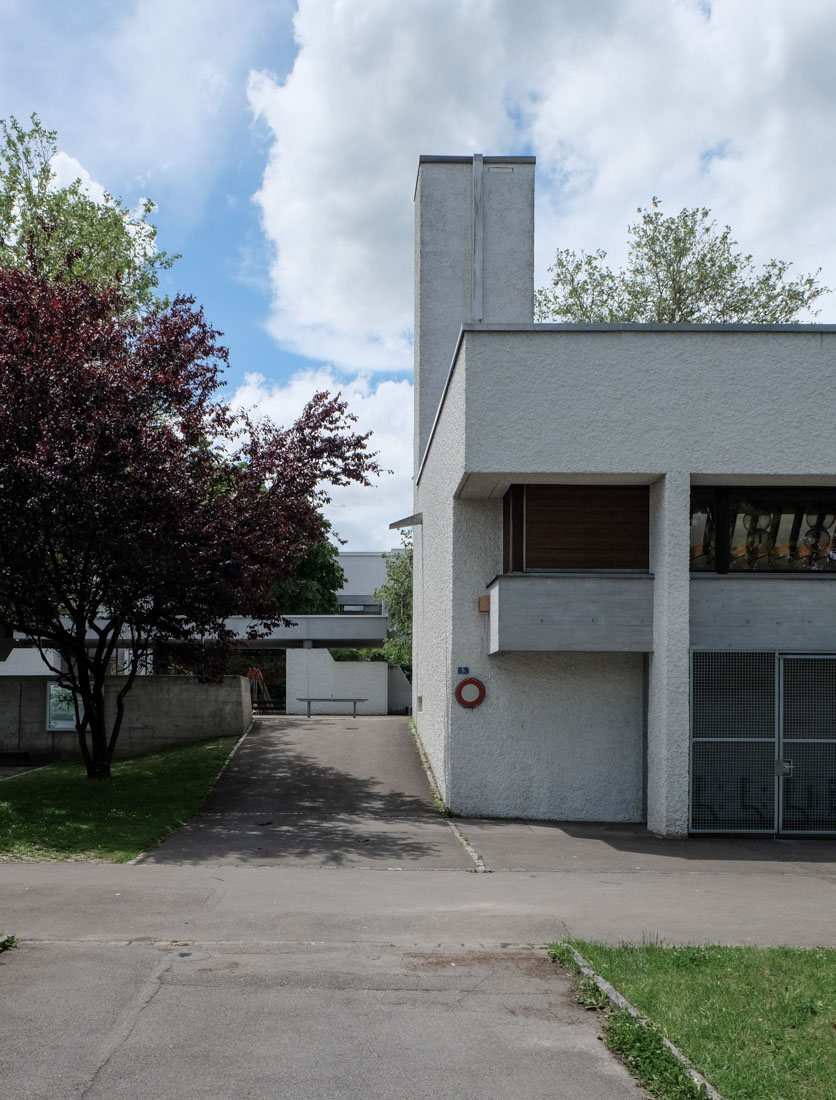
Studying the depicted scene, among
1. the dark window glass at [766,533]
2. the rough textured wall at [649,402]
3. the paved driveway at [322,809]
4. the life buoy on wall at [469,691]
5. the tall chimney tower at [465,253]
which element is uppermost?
the tall chimney tower at [465,253]

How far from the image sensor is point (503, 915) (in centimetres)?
820

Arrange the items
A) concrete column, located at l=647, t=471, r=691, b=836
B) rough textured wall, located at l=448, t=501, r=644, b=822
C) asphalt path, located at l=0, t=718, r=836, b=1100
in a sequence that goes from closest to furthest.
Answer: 1. asphalt path, located at l=0, t=718, r=836, b=1100
2. concrete column, located at l=647, t=471, r=691, b=836
3. rough textured wall, located at l=448, t=501, r=644, b=822

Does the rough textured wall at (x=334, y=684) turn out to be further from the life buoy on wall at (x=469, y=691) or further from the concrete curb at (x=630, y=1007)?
the concrete curb at (x=630, y=1007)

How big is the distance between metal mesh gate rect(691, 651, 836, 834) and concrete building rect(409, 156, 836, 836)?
25 millimetres

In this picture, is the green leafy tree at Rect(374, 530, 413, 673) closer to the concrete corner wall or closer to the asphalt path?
the concrete corner wall

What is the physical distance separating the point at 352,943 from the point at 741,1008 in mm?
2743

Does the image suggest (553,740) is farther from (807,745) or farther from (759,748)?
(807,745)

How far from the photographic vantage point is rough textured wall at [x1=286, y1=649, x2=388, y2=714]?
2730cm

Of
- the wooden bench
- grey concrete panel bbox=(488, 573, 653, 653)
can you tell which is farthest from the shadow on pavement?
the wooden bench

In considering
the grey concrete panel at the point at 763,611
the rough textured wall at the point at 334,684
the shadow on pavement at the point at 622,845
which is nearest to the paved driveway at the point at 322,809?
the shadow on pavement at the point at 622,845

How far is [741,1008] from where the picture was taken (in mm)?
5664

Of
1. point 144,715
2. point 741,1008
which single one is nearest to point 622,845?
point 741,1008

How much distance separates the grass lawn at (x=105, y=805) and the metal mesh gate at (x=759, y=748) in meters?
6.77

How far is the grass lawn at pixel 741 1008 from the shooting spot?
4.70 metres
